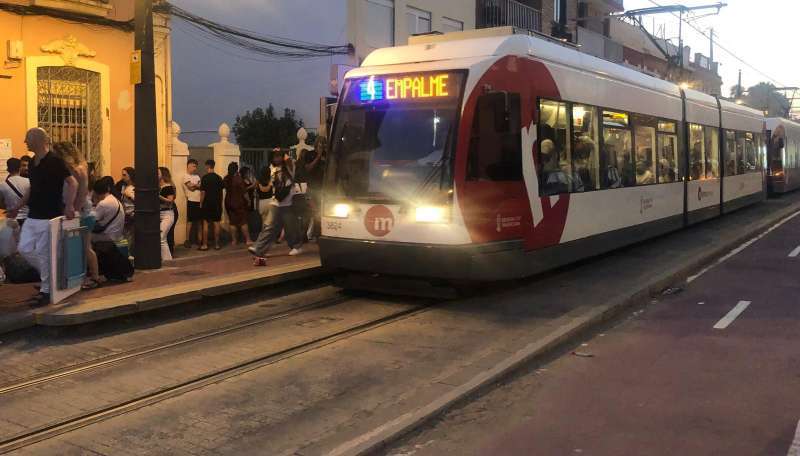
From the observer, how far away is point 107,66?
42.5ft

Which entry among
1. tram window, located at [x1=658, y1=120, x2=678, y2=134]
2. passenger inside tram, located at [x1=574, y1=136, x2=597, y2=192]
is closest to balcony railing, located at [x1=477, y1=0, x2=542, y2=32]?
tram window, located at [x1=658, y1=120, x2=678, y2=134]

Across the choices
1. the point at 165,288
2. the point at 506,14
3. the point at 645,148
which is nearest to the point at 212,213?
the point at 165,288

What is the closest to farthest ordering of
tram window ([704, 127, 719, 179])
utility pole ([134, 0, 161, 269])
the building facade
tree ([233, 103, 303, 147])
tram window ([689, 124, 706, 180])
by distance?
utility pole ([134, 0, 161, 269]), tram window ([689, 124, 706, 180]), tram window ([704, 127, 719, 179]), tree ([233, 103, 303, 147]), the building facade

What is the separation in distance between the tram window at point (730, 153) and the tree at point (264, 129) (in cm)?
1176

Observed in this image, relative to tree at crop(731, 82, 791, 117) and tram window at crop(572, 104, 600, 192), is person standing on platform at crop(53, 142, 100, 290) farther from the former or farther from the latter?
tree at crop(731, 82, 791, 117)

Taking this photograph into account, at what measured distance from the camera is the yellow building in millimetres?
11617

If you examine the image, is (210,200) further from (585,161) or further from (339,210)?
(585,161)

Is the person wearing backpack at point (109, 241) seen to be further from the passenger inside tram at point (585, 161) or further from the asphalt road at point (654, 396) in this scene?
the passenger inside tram at point (585, 161)

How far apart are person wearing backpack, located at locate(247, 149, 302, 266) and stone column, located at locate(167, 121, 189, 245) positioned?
2.89 metres

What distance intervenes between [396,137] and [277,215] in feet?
10.5

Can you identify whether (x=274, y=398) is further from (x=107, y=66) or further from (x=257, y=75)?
(x=257, y=75)

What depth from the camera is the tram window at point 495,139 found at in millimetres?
8633

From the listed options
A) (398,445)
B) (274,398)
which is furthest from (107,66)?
(398,445)

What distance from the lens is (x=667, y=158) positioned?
14688mm
